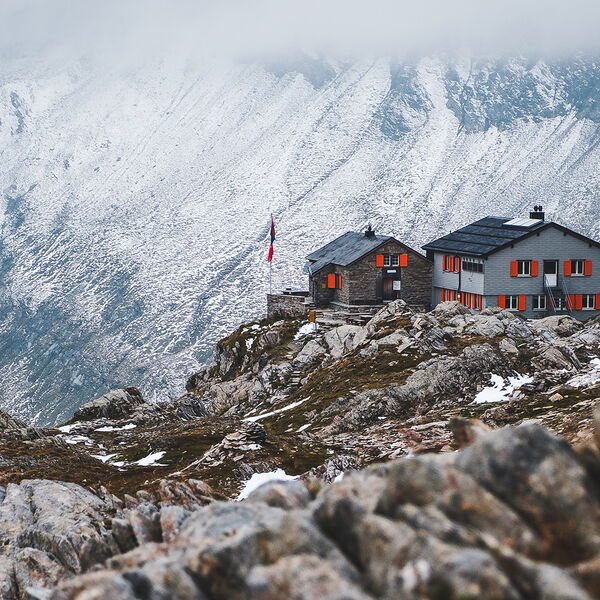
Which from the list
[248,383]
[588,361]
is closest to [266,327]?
[248,383]

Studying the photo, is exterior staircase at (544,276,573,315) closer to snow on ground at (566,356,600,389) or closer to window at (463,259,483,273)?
window at (463,259,483,273)

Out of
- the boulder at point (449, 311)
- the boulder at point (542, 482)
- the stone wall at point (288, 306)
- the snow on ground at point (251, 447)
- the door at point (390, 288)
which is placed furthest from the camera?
the stone wall at point (288, 306)

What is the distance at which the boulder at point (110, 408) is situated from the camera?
74375 millimetres

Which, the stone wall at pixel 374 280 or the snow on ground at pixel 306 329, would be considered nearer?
the snow on ground at pixel 306 329

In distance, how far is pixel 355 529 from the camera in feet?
44.4

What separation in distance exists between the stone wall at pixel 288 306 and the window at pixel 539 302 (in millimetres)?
21801

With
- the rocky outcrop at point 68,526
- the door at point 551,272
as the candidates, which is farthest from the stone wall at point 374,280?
the rocky outcrop at point 68,526

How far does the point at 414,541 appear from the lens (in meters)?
12.6

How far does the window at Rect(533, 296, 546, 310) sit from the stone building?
12473mm

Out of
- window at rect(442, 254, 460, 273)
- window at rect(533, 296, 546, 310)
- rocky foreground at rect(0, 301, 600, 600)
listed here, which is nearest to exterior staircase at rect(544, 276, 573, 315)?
window at rect(533, 296, 546, 310)

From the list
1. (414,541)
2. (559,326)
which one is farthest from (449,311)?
(414,541)

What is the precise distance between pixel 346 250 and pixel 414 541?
91329mm

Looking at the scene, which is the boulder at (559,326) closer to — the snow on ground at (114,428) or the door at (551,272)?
the door at (551,272)

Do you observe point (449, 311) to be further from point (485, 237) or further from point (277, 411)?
point (485, 237)
